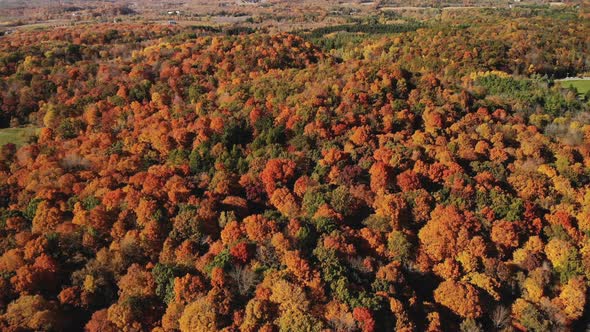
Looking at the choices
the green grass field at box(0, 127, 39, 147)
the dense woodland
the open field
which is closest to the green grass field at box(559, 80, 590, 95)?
the open field

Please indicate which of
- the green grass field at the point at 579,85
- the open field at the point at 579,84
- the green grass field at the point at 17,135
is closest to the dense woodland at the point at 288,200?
the green grass field at the point at 17,135

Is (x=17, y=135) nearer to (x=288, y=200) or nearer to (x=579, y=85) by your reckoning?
(x=288, y=200)

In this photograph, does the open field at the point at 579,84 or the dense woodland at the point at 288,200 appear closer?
the dense woodland at the point at 288,200

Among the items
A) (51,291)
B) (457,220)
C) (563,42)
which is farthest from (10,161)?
(563,42)

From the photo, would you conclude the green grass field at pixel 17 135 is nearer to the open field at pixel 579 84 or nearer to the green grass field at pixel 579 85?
the open field at pixel 579 84

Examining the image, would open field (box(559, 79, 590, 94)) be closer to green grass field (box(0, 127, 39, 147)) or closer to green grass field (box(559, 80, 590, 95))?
green grass field (box(559, 80, 590, 95))

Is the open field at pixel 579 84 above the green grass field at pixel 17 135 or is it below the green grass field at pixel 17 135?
below

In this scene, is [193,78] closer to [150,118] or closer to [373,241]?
[150,118]

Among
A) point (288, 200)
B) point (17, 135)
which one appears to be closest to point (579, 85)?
point (288, 200)
